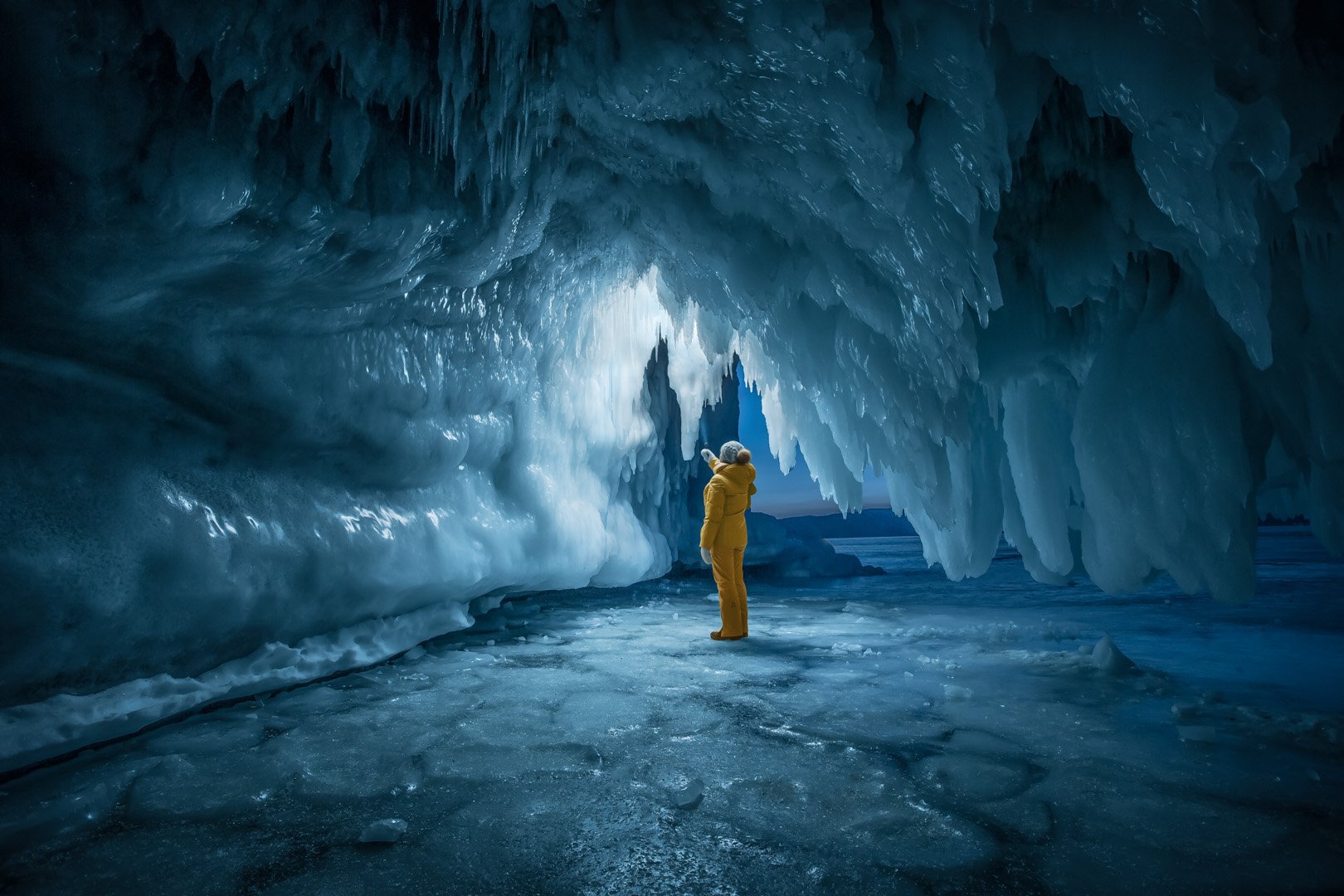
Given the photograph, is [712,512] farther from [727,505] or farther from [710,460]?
[710,460]

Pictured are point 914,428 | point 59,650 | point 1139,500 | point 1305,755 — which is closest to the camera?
point 1305,755

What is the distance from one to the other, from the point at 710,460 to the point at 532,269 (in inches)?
84.5

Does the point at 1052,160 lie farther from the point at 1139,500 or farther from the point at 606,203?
the point at 606,203

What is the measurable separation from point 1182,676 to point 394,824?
3970 mm

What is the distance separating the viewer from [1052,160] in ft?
12.2

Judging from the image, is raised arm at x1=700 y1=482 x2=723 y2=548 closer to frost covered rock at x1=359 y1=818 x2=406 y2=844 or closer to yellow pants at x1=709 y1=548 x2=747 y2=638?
yellow pants at x1=709 y1=548 x2=747 y2=638

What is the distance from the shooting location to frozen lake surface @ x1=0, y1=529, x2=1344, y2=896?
64.9 inches

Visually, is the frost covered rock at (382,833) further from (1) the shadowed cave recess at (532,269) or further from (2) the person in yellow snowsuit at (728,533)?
(2) the person in yellow snowsuit at (728,533)

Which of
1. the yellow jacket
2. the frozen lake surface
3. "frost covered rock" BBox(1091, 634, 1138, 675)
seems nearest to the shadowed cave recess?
the frozen lake surface

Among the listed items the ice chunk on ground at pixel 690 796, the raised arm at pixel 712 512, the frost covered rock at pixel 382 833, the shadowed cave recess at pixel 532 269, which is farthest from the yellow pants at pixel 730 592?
the frost covered rock at pixel 382 833

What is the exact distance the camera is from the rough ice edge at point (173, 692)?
8.34 feet

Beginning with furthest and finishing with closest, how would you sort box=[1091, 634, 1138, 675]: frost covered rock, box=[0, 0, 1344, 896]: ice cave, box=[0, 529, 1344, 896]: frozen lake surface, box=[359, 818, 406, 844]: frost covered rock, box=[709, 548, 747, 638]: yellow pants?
box=[709, 548, 747, 638]: yellow pants
box=[1091, 634, 1138, 675]: frost covered rock
box=[0, 0, 1344, 896]: ice cave
box=[359, 818, 406, 844]: frost covered rock
box=[0, 529, 1344, 896]: frozen lake surface

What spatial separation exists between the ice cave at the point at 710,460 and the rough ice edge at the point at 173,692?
2 cm

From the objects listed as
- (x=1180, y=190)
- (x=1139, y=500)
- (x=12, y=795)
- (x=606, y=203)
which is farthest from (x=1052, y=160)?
(x=12, y=795)
